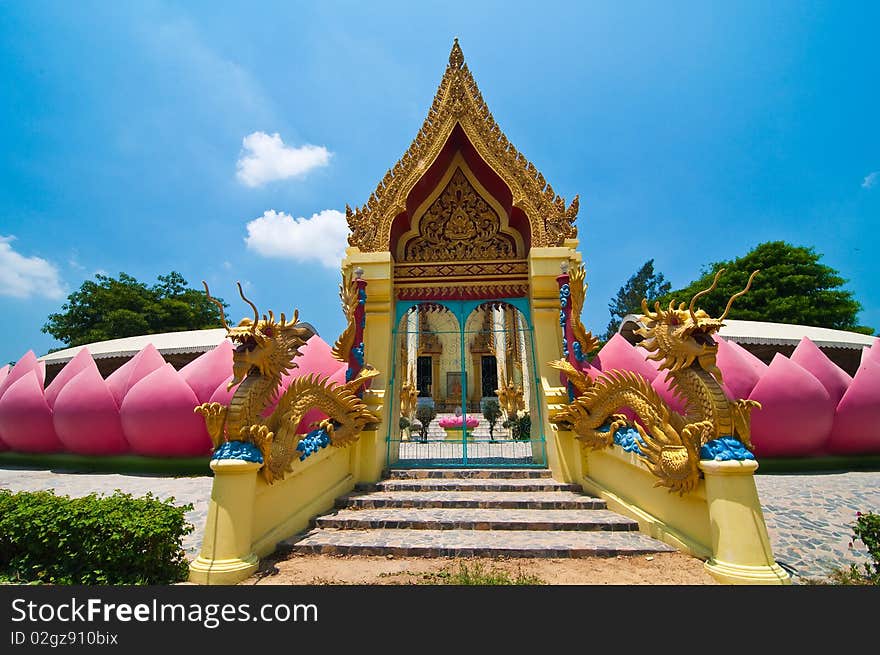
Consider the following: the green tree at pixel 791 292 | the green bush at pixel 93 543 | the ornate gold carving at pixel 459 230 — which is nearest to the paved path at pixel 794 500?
the green bush at pixel 93 543

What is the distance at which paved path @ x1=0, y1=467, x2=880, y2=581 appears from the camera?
4.09 meters

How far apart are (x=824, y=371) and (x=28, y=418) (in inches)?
645

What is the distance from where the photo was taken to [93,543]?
342 centimetres

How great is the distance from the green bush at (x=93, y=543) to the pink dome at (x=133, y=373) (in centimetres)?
504

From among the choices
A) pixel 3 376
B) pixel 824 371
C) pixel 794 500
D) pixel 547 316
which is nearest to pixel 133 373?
pixel 3 376

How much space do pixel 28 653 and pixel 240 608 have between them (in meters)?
1.12

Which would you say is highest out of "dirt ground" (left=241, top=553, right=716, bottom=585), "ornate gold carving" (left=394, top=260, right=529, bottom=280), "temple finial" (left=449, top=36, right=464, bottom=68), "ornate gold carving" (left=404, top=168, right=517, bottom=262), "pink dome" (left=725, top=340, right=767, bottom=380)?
"temple finial" (left=449, top=36, right=464, bottom=68)

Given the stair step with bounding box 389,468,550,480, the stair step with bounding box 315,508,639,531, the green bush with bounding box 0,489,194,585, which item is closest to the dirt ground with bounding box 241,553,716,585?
the stair step with bounding box 315,508,639,531

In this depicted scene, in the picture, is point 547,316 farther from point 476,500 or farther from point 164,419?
point 164,419

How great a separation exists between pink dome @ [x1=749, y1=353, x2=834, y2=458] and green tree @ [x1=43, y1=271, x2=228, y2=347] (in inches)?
1246

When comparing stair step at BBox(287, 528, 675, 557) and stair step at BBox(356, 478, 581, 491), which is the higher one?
stair step at BBox(356, 478, 581, 491)

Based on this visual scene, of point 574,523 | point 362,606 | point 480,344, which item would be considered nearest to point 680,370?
point 574,523

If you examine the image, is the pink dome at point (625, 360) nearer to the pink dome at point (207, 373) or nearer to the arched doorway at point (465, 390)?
the arched doorway at point (465, 390)

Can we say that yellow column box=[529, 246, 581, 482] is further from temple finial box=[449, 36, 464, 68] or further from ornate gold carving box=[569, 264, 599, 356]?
temple finial box=[449, 36, 464, 68]
